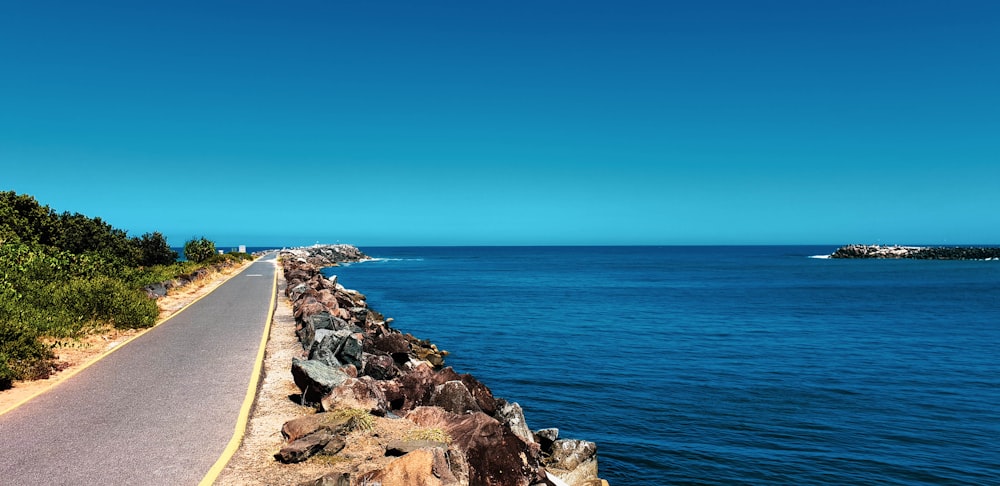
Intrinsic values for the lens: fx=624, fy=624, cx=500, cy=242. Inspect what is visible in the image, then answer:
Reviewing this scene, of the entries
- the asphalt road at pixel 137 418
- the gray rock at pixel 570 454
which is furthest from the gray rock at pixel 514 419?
the asphalt road at pixel 137 418

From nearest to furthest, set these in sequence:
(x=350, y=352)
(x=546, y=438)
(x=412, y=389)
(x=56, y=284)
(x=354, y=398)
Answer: (x=354, y=398) < (x=412, y=389) < (x=546, y=438) < (x=350, y=352) < (x=56, y=284)

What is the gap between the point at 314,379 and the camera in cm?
1046

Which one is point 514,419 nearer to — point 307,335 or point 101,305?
point 307,335

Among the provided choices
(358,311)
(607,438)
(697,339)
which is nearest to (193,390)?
(607,438)

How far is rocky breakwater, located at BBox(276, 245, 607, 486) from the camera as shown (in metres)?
7.47

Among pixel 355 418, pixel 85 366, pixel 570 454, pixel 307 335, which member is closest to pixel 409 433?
pixel 355 418

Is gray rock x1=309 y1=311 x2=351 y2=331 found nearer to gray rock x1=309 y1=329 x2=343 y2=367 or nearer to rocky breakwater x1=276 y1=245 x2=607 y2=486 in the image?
gray rock x1=309 y1=329 x2=343 y2=367

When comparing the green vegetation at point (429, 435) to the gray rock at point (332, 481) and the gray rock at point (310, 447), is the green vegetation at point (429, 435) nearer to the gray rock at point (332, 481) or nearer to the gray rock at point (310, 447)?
the gray rock at point (310, 447)

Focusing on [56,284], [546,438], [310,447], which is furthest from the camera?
[56,284]

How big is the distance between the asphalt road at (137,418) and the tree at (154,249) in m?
31.9

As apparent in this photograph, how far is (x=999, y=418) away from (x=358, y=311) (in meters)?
21.1

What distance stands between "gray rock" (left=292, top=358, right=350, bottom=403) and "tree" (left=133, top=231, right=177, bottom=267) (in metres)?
38.9

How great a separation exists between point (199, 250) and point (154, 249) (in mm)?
12018

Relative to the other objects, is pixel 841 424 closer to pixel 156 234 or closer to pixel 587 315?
pixel 587 315
